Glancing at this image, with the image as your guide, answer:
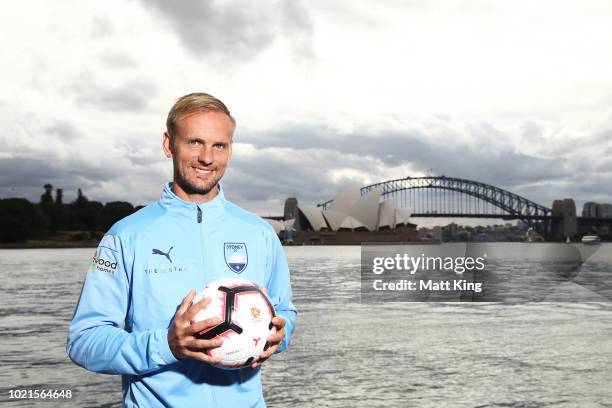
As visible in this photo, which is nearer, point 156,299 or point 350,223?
point 156,299

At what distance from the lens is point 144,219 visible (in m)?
2.41

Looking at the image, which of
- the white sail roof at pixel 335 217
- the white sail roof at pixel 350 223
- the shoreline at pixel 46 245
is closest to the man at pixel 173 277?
the shoreline at pixel 46 245

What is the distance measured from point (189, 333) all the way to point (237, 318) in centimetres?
24

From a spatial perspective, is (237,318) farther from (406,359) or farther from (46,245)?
(46,245)

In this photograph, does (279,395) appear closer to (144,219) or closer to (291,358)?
(291,358)

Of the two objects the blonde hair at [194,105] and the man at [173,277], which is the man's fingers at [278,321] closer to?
the man at [173,277]

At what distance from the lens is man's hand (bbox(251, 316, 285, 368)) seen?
2.39 meters

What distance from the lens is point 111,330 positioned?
88.8 inches

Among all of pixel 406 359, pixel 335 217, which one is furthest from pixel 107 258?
pixel 335 217

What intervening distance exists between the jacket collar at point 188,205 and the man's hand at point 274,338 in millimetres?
457

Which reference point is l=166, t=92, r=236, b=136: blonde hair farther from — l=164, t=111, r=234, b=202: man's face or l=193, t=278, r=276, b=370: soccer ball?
l=193, t=278, r=276, b=370: soccer ball

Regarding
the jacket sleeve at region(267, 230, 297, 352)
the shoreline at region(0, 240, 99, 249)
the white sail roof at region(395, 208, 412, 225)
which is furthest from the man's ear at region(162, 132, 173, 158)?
the white sail roof at region(395, 208, 412, 225)

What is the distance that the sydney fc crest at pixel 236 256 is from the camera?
2.43m

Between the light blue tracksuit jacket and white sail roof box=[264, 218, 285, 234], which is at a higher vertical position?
white sail roof box=[264, 218, 285, 234]
